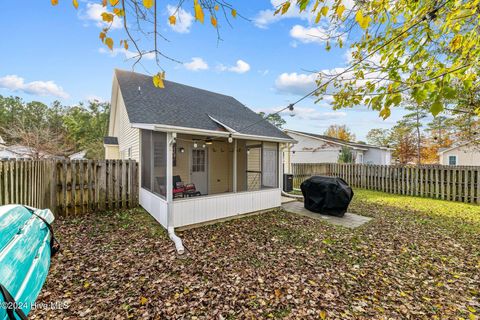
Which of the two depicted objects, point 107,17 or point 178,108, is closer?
point 107,17

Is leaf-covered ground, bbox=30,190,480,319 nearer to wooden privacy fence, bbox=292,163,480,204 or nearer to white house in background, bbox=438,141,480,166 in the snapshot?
wooden privacy fence, bbox=292,163,480,204

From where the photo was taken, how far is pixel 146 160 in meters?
6.69

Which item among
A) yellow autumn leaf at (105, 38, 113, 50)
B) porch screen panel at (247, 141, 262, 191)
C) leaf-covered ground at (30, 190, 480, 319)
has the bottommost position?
leaf-covered ground at (30, 190, 480, 319)

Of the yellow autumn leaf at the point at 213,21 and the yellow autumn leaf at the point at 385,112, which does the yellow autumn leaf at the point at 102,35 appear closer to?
the yellow autumn leaf at the point at 213,21

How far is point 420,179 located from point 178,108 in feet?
37.7

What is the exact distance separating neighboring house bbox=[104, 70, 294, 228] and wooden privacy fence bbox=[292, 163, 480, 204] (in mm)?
5969

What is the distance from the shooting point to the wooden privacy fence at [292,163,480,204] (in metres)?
8.60

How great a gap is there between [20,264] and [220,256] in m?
2.76

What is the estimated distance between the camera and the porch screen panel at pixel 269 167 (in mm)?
7418

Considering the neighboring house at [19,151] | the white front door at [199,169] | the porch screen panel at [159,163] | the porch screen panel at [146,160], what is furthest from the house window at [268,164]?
the neighboring house at [19,151]

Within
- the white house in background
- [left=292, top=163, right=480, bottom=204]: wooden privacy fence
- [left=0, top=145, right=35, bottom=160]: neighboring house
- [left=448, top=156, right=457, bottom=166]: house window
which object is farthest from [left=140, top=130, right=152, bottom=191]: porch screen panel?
[left=448, top=156, right=457, bottom=166]: house window

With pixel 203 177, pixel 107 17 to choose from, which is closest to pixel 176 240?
pixel 107 17

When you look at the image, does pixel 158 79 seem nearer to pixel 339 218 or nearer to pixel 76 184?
pixel 76 184

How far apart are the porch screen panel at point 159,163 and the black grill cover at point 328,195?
473 centimetres
